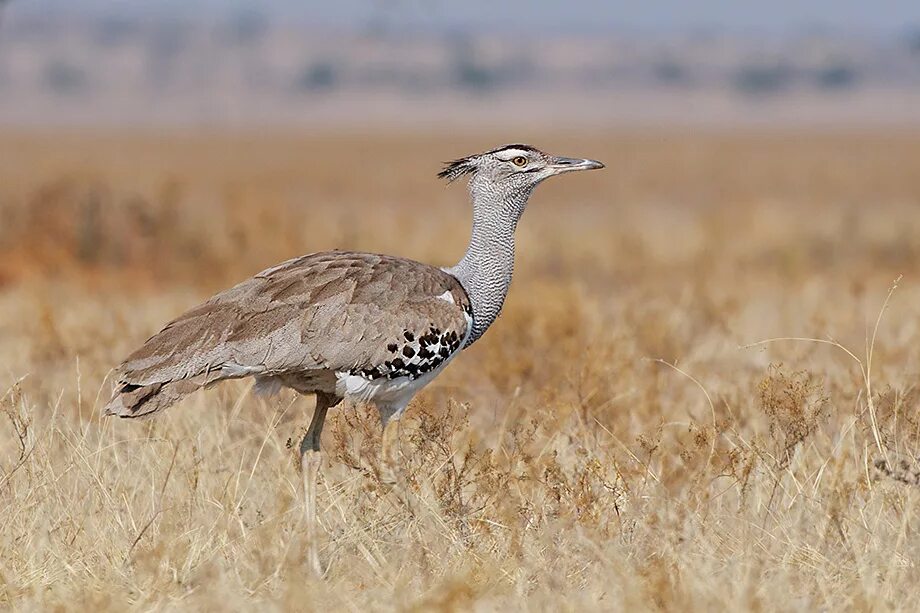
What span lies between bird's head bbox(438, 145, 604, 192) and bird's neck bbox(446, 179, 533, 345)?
3 cm

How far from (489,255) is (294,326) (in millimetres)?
797

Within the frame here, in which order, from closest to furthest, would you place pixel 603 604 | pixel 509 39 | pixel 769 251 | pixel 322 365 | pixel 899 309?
1. pixel 603 604
2. pixel 322 365
3. pixel 899 309
4. pixel 769 251
5. pixel 509 39

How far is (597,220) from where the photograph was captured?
18328 millimetres

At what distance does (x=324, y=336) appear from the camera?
15.1ft

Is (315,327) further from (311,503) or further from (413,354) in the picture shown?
(311,503)

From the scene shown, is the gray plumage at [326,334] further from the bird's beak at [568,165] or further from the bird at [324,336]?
the bird's beak at [568,165]

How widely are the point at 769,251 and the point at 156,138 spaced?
38.4 m

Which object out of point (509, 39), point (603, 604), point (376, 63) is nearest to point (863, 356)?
point (603, 604)

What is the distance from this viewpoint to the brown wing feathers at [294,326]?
4484mm

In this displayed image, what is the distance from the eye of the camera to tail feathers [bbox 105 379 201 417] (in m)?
4.46

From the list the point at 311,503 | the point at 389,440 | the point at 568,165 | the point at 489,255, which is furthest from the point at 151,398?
the point at 568,165

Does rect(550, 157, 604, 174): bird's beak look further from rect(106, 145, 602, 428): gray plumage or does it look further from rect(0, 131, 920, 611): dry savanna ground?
rect(0, 131, 920, 611): dry savanna ground

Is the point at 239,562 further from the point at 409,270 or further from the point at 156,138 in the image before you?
the point at 156,138

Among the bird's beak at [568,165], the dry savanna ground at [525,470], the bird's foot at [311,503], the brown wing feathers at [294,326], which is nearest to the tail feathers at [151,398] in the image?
the brown wing feathers at [294,326]
